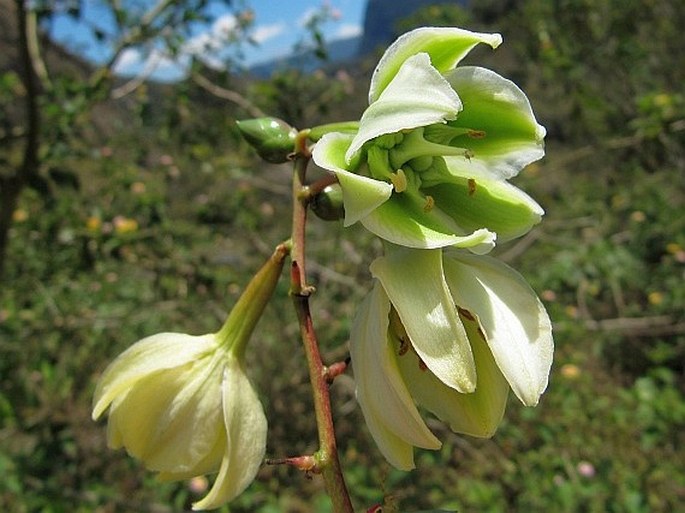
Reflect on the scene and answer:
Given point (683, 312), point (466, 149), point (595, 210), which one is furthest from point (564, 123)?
point (466, 149)

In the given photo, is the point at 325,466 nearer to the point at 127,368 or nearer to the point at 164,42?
the point at 127,368

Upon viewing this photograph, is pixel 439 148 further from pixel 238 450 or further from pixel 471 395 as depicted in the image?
pixel 238 450

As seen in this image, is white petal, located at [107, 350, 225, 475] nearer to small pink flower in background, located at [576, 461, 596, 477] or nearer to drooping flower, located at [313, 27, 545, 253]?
drooping flower, located at [313, 27, 545, 253]

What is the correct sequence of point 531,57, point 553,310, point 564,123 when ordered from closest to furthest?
1. point 553,310
2. point 531,57
3. point 564,123

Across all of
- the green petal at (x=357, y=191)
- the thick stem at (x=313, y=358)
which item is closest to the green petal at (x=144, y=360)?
the thick stem at (x=313, y=358)

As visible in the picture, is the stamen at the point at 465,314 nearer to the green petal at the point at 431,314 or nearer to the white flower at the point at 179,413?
the green petal at the point at 431,314

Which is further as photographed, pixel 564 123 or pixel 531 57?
pixel 564 123

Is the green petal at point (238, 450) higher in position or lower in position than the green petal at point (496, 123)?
lower
